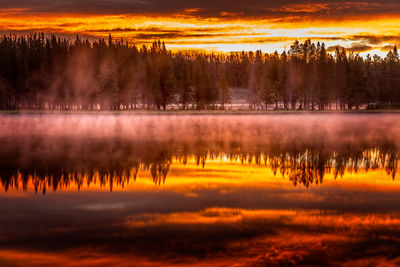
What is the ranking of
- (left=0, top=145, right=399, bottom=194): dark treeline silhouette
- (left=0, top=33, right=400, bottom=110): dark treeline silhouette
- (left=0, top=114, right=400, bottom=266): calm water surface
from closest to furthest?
1. (left=0, top=114, right=400, bottom=266): calm water surface
2. (left=0, top=145, right=399, bottom=194): dark treeline silhouette
3. (left=0, top=33, right=400, bottom=110): dark treeline silhouette

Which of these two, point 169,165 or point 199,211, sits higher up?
point 199,211

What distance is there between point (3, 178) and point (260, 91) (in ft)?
411

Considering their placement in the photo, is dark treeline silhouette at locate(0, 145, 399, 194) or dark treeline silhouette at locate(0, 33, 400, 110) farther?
dark treeline silhouette at locate(0, 33, 400, 110)

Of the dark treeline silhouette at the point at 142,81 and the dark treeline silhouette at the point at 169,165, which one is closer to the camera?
the dark treeline silhouette at the point at 169,165

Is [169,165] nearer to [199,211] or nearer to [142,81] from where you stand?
[199,211]

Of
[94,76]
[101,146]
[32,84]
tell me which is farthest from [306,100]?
[101,146]

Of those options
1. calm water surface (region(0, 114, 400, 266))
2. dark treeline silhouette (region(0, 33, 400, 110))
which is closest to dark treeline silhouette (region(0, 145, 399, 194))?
calm water surface (region(0, 114, 400, 266))

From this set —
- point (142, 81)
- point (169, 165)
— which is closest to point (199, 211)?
point (169, 165)

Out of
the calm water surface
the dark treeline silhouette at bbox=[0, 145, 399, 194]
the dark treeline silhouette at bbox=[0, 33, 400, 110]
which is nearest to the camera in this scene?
the calm water surface

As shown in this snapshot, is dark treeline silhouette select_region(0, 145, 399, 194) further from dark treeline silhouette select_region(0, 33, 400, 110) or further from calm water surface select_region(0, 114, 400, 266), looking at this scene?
dark treeline silhouette select_region(0, 33, 400, 110)

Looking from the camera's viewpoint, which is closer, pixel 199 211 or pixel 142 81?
pixel 199 211

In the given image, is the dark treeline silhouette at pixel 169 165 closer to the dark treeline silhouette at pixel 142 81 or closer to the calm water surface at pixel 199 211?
the calm water surface at pixel 199 211

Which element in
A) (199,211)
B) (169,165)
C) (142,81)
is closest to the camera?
(199,211)

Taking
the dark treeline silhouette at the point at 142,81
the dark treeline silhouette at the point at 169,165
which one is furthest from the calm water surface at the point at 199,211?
the dark treeline silhouette at the point at 142,81
